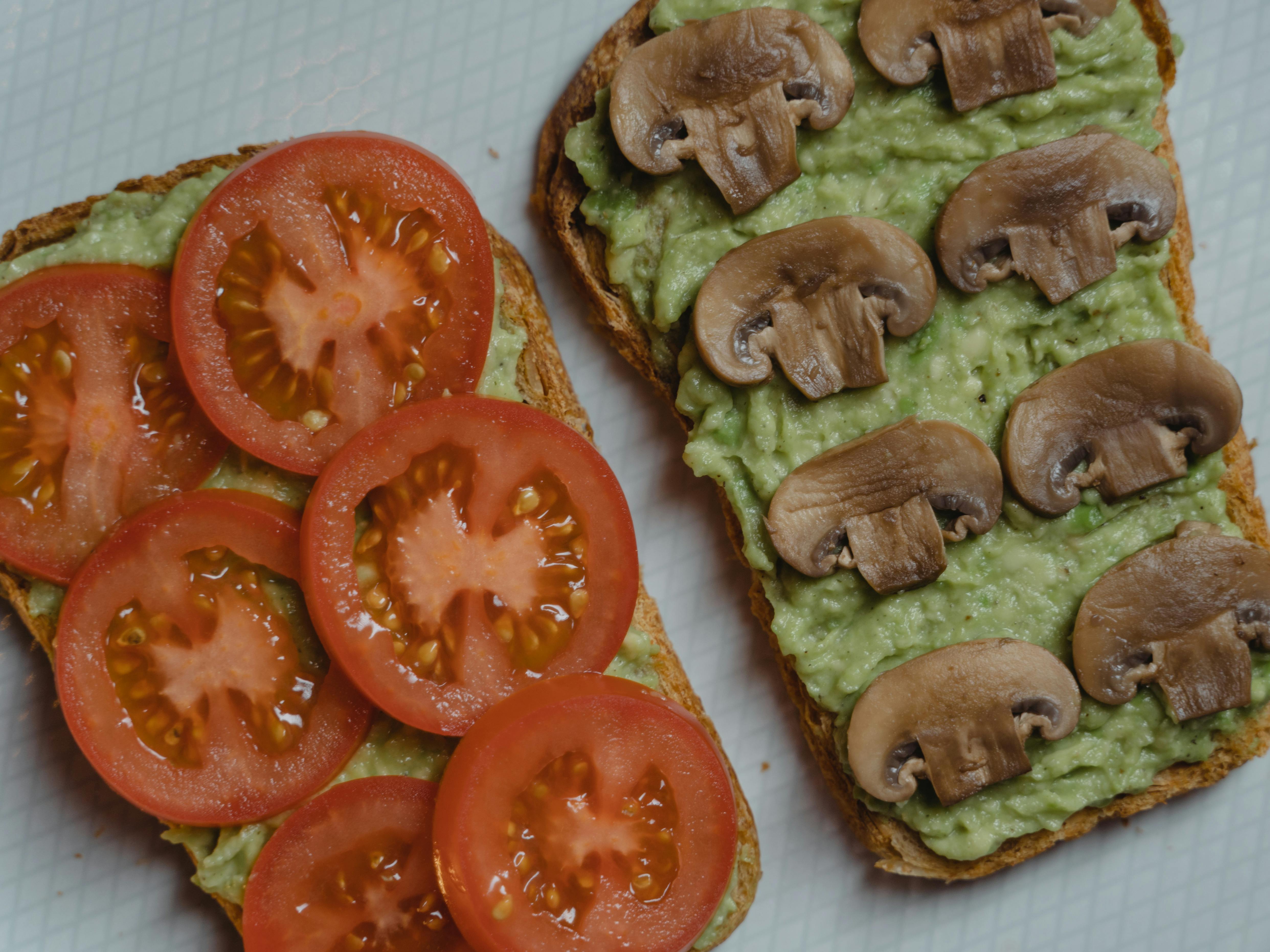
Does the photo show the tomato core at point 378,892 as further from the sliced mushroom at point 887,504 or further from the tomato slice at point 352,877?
the sliced mushroom at point 887,504

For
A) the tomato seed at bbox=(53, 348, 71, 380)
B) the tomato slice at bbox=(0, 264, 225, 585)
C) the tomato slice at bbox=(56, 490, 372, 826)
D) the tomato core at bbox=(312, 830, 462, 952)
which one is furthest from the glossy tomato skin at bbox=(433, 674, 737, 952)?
the tomato seed at bbox=(53, 348, 71, 380)

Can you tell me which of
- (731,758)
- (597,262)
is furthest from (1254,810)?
(597,262)

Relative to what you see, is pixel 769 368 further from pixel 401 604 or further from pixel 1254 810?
pixel 1254 810

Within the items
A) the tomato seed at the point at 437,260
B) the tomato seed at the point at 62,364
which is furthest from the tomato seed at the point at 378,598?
the tomato seed at the point at 62,364

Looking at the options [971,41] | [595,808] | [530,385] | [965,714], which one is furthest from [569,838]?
[971,41]

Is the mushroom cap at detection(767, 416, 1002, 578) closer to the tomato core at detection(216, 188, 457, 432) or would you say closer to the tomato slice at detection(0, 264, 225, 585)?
the tomato core at detection(216, 188, 457, 432)

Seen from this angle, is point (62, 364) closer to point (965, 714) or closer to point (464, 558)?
point (464, 558)

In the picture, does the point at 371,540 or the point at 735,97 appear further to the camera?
the point at 735,97
